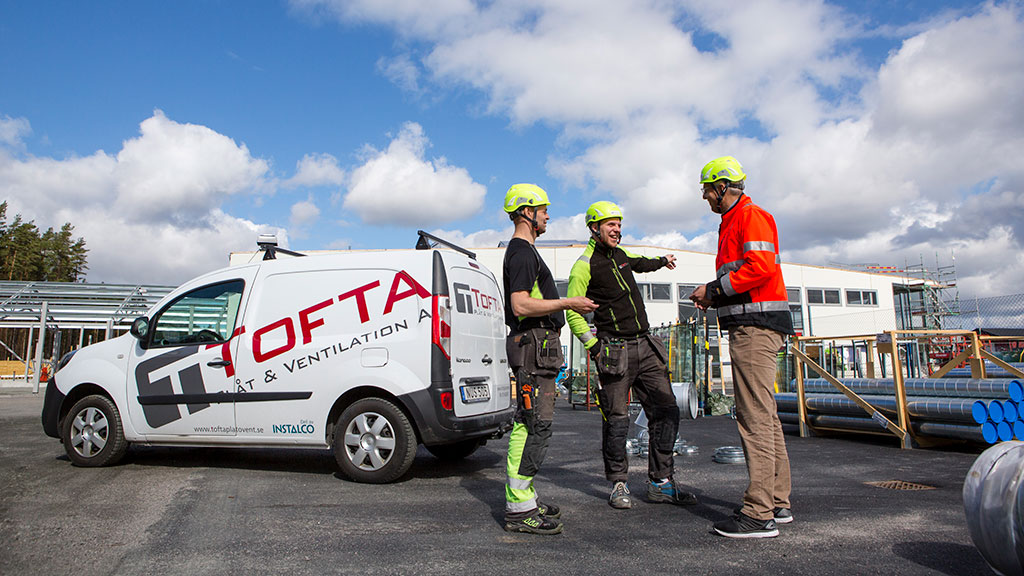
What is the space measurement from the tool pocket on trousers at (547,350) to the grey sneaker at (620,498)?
1063 mm

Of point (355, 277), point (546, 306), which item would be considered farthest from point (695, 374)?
point (546, 306)

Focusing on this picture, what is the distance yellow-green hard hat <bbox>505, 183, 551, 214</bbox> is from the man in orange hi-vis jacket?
112 centimetres

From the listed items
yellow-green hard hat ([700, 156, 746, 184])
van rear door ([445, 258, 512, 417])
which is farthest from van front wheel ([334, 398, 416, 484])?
yellow-green hard hat ([700, 156, 746, 184])

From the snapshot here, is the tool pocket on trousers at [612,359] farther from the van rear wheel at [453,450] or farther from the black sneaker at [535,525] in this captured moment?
the van rear wheel at [453,450]

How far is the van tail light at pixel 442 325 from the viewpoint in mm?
5000

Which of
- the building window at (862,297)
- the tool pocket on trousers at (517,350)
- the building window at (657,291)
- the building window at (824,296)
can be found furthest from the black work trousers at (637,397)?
the building window at (862,297)

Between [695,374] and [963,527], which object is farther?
[695,374]

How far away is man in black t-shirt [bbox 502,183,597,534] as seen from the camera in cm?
353

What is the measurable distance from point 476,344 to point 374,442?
113 cm

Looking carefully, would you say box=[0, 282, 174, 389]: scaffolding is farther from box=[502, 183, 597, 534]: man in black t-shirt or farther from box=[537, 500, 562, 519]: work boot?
box=[537, 500, 562, 519]: work boot

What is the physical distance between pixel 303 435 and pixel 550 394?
2649 millimetres

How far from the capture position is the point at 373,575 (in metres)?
2.82

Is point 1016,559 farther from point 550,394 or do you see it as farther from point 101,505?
point 101,505

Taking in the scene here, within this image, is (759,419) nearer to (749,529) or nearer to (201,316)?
(749,529)
